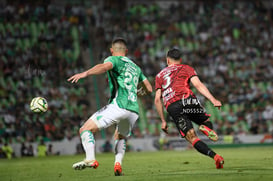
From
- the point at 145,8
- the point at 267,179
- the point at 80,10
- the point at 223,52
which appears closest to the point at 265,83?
the point at 223,52

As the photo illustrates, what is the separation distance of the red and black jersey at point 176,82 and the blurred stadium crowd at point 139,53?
14.7 metres

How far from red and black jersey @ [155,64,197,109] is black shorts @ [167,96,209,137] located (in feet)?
0.39

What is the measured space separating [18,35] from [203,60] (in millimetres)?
12069

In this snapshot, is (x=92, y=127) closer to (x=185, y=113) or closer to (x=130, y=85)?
(x=130, y=85)

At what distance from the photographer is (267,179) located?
730cm

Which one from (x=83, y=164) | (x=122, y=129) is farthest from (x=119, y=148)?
(x=83, y=164)

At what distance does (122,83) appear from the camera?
28.3ft

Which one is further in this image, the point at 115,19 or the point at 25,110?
the point at 115,19

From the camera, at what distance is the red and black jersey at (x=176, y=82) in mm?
9859

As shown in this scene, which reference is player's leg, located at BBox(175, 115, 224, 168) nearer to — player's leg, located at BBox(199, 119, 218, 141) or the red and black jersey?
player's leg, located at BBox(199, 119, 218, 141)

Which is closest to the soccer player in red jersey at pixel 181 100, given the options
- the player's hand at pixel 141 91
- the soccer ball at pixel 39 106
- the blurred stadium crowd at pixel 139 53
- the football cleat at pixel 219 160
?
the football cleat at pixel 219 160

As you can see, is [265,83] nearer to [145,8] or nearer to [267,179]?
[145,8]

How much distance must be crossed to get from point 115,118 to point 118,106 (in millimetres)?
230

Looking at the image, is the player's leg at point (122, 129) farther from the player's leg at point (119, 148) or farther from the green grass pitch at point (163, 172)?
the green grass pitch at point (163, 172)
